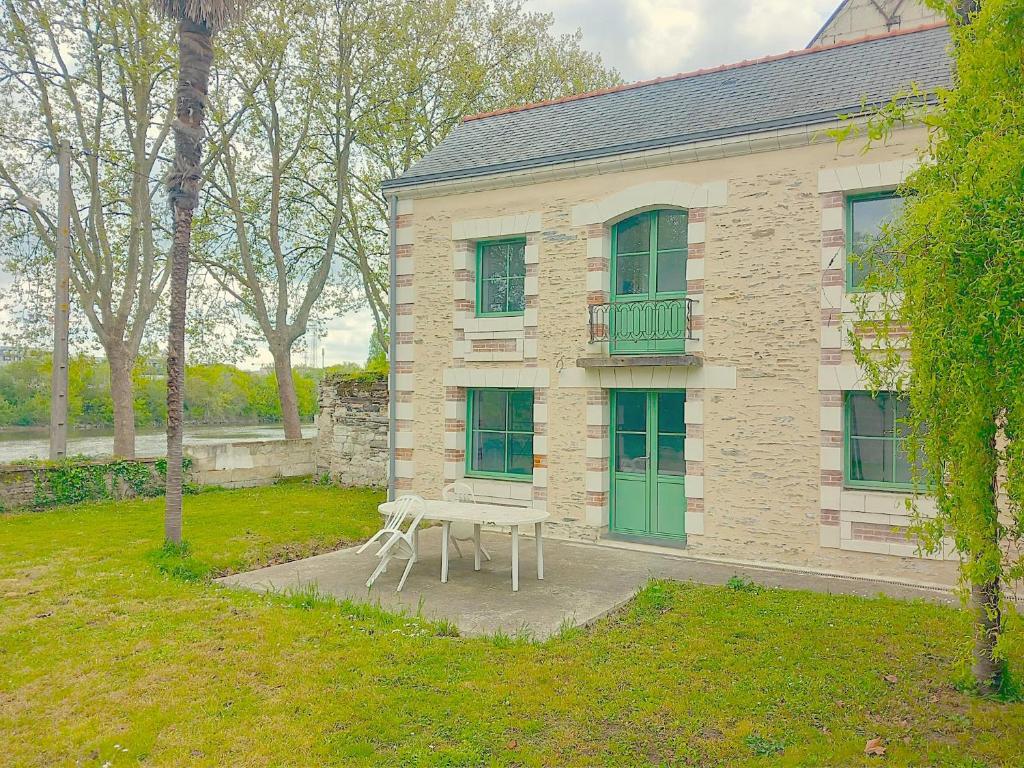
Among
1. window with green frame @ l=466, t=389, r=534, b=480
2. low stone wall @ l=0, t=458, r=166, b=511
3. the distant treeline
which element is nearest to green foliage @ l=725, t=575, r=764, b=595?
window with green frame @ l=466, t=389, r=534, b=480

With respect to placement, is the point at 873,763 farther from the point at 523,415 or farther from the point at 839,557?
the point at 523,415

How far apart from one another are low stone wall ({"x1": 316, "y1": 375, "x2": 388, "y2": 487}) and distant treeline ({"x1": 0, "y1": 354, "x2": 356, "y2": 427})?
6.82 meters

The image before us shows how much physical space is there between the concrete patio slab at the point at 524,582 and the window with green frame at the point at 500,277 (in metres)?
3.39

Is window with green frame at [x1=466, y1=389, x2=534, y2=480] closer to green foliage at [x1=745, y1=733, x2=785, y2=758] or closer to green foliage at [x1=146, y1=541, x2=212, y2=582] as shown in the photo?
green foliage at [x1=146, y1=541, x2=212, y2=582]

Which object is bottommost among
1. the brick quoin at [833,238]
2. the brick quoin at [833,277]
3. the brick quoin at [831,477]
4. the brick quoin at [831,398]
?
the brick quoin at [831,477]

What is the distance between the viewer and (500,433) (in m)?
10.2

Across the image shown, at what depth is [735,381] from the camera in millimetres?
8281

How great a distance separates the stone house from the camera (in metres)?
7.73

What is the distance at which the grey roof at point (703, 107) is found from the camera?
8.04 meters

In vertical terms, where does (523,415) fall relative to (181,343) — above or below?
below

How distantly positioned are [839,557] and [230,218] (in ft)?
49.2

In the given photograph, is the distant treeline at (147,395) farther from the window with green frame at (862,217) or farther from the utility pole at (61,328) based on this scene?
the window with green frame at (862,217)

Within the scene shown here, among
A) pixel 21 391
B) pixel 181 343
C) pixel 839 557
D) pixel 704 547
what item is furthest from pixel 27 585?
pixel 21 391

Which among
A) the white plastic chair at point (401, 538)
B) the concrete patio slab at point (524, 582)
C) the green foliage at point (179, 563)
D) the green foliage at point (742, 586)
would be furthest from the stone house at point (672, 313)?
the green foliage at point (179, 563)
